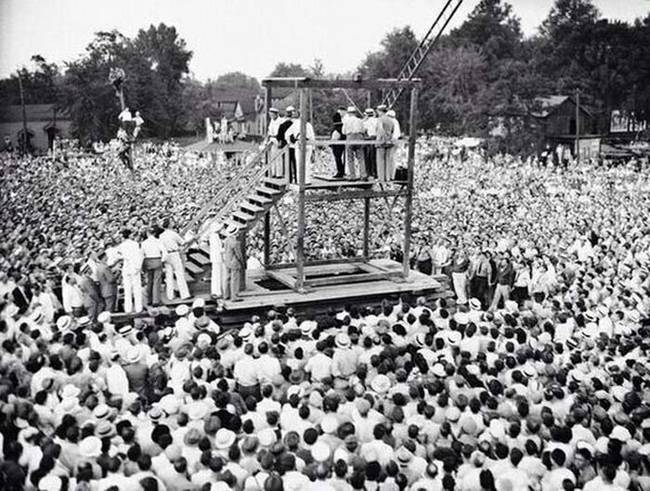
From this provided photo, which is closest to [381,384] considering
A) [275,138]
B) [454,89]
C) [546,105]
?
[275,138]

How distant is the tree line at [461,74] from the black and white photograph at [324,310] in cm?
16

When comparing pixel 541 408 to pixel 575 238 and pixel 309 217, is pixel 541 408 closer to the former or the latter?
pixel 575 238

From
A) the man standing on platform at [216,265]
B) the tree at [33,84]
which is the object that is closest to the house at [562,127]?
the man standing on platform at [216,265]

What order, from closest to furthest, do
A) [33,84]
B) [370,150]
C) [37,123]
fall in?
1. [33,84]
2. [370,150]
3. [37,123]

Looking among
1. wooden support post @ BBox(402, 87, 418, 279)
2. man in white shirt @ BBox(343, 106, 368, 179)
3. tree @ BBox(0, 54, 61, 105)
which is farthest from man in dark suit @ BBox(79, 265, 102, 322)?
wooden support post @ BBox(402, 87, 418, 279)

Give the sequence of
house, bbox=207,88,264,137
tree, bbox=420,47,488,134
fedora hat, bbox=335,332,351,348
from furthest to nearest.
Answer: house, bbox=207,88,264,137, tree, bbox=420,47,488,134, fedora hat, bbox=335,332,351,348

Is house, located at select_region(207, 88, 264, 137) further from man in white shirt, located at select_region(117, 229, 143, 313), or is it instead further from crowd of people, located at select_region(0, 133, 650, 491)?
man in white shirt, located at select_region(117, 229, 143, 313)

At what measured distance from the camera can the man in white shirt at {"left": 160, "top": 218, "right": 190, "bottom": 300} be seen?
11.5m

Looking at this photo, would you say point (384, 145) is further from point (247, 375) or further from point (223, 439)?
point (223, 439)

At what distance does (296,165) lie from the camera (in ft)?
40.8

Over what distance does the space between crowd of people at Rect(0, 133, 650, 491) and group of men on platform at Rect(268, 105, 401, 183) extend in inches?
110

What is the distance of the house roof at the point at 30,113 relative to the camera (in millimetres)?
9785

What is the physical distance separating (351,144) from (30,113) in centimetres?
694

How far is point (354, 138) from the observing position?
12922 millimetres
